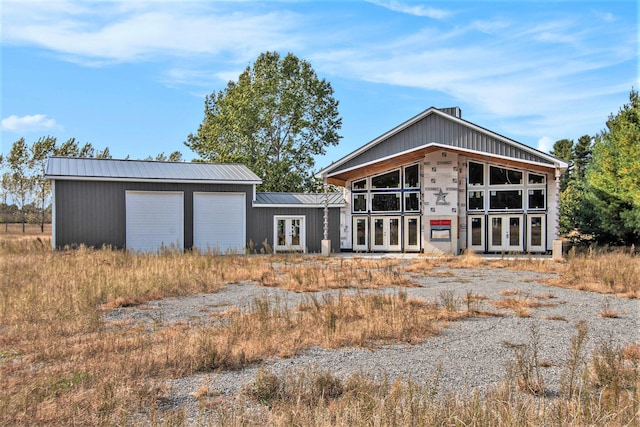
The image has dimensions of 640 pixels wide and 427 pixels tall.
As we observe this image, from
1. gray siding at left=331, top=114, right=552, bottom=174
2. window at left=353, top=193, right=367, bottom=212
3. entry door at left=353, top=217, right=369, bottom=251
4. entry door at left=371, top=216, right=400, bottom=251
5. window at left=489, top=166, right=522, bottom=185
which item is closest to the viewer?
gray siding at left=331, top=114, right=552, bottom=174

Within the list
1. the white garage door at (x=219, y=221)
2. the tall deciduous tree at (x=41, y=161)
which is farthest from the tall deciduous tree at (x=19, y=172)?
the white garage door at (x=219, y=221)

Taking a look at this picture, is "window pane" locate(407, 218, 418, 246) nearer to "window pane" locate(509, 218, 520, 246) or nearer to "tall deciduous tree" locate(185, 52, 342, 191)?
"window pane" locate(509, 218, 520, 246)

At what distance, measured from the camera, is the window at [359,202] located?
28.7 meters

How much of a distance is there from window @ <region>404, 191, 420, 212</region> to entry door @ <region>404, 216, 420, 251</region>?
1.46ft

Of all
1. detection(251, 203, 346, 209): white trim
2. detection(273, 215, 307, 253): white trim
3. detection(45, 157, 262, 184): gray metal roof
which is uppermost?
detection(45, 157, 262, 184): gray metal roof

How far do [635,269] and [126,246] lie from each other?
2150 cm

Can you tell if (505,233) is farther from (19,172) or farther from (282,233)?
(19,172)

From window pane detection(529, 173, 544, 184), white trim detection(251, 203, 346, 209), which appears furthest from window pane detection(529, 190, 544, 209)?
white trim detection(251, 203, 346, 209)

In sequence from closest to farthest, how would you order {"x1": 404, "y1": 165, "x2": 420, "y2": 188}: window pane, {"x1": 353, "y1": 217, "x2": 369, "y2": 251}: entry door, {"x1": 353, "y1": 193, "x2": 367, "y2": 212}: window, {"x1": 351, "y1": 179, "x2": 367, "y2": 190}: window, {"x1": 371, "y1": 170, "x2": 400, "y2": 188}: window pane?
{"x1": 404, "y1": 165, "x2": 420, "y2": 188}: window pane → {"x1": 371, "y1": 170, "x2": 400, "y2": 188}: window pane → {"x1": 353, "y1": 217, "x2": 369, "y2": 251}: entry door → {"x1": 353, "y1": 193, "x2": 367, "y2": 212}: window → {"x1": 351, "y1": 179, "x2": 367, "y2": 190}: window

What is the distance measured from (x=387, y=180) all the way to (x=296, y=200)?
5267 millimetres

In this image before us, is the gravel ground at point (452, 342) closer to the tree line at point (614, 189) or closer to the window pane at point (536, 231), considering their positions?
the tree line at point (614, 189)

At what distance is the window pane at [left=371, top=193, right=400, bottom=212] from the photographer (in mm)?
28109

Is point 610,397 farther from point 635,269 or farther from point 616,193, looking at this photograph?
point 616,193

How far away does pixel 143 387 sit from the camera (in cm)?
509
